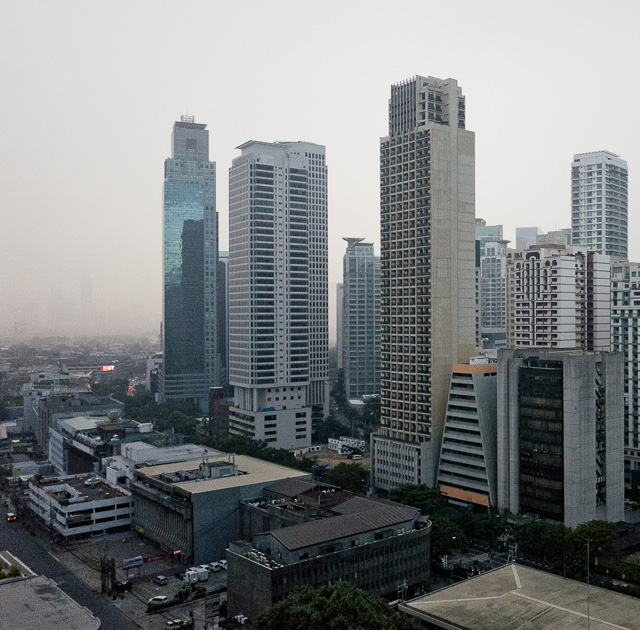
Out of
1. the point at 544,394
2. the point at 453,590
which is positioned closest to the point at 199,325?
the point at 544,394

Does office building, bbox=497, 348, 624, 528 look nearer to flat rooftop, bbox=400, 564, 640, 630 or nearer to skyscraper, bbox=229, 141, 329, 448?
flat rooftop, bbox=400, 564, 640, 630

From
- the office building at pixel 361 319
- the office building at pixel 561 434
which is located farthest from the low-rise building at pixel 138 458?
the office building at pixel 361 319

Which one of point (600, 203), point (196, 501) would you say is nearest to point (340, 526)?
point (196, 501)

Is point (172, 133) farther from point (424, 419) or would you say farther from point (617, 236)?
point (424, 419)

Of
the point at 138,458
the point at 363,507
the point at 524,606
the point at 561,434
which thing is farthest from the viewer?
the point at 138,458

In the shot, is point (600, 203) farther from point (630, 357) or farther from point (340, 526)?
point (340, 526)

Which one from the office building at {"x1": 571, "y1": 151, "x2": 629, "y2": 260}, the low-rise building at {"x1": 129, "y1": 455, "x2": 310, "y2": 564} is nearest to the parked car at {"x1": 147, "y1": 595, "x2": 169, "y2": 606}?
the low-rise building at {"x1": 129, "y1": 455, "x2": 310, "y2": 564}

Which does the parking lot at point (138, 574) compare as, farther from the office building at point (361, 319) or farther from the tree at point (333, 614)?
the office building at point (361, 319)

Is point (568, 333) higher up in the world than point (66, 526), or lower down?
higher up
